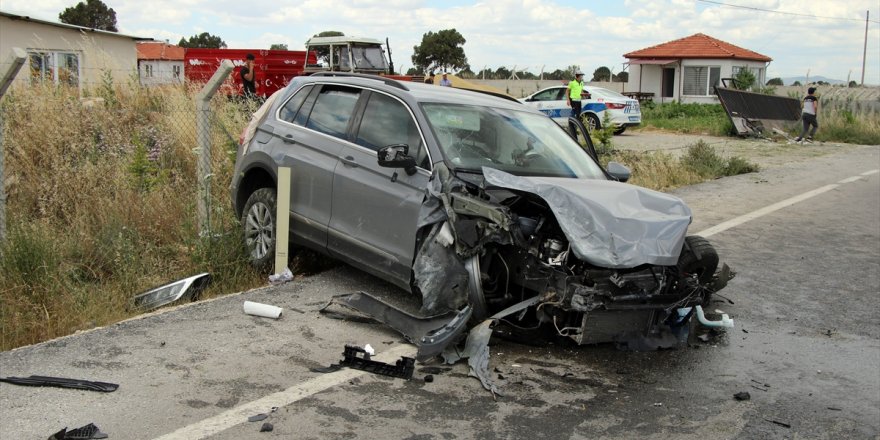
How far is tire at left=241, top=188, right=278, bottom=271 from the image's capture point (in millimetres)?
7234

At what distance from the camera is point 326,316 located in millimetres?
6242

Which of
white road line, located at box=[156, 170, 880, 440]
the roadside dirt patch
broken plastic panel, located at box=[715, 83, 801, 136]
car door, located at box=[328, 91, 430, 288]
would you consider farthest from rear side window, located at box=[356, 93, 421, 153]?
broken plastic panel, located at box=[715, 83, 801, 136]

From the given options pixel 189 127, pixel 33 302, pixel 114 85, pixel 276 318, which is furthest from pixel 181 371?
pixel 114 85

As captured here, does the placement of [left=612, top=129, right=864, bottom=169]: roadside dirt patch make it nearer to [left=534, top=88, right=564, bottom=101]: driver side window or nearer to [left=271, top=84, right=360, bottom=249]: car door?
[left=534, top=88, right=564, bottom=101]: driver side window

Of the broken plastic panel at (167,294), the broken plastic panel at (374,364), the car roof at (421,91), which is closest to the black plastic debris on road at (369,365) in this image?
the broken plastic panel at (374,364)

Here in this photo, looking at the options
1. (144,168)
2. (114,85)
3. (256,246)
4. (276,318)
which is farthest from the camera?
(114,85)

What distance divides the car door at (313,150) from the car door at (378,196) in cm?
14

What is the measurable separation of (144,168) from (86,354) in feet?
14.0

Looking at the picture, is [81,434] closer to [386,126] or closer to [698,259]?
[386,126]

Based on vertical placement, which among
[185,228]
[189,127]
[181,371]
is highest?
[189,127]

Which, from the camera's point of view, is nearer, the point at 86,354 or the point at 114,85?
the point at 86,354

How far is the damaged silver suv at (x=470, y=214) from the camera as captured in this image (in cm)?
514

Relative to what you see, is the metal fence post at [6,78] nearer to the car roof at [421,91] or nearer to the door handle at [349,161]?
the car roof at [421,91]

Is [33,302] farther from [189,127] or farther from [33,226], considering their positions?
[189,127]
